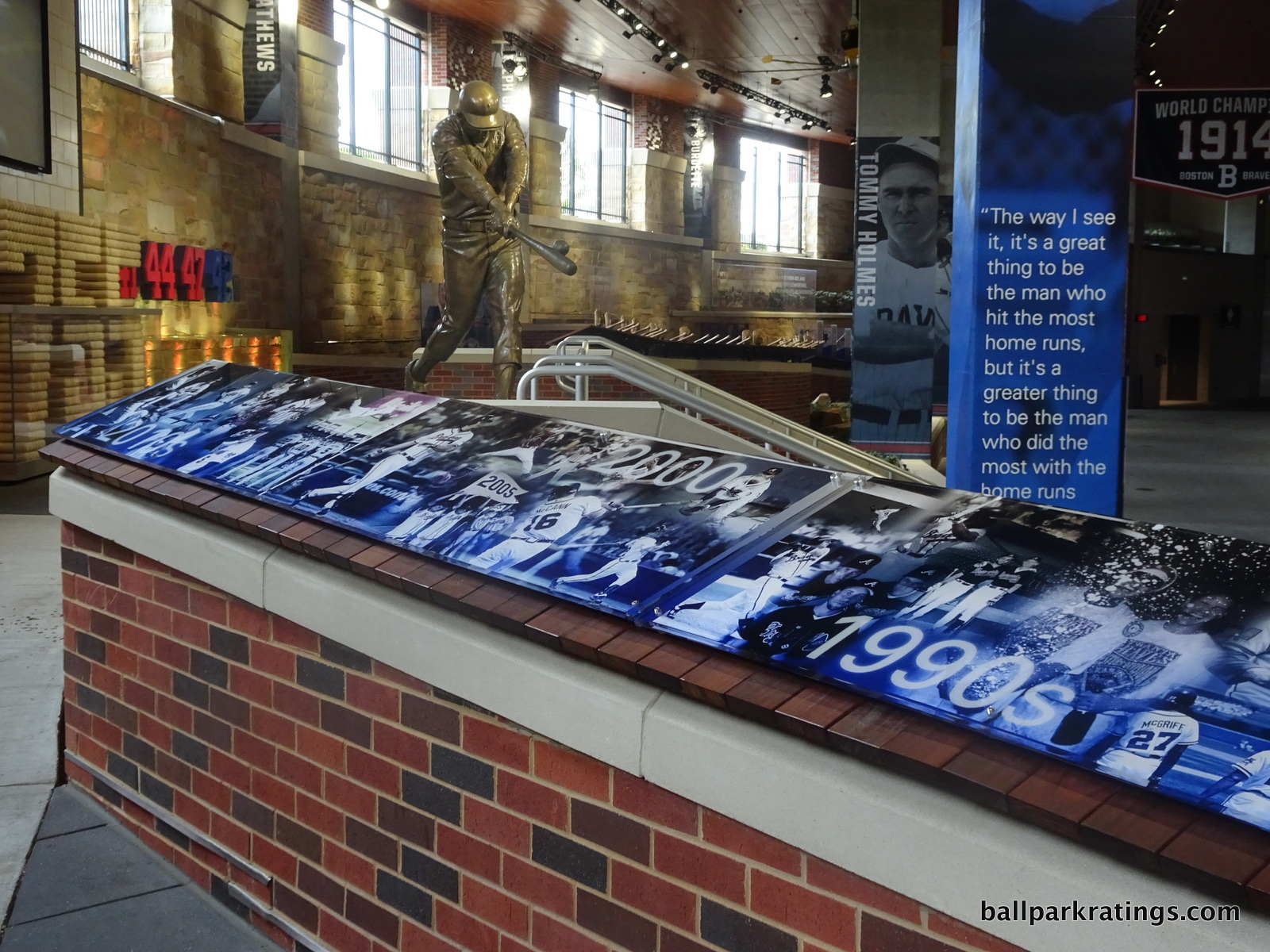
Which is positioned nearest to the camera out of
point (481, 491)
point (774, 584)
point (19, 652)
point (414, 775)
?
point (774, 584)

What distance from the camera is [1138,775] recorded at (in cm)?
128

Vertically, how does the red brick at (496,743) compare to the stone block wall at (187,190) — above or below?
below

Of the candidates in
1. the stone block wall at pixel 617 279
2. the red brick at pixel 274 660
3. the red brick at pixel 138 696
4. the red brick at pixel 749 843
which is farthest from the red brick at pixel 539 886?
the stone block wall at pixel 617 279

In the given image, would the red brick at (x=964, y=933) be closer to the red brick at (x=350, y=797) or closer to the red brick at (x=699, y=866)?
the red brick at (x=699, y=866)

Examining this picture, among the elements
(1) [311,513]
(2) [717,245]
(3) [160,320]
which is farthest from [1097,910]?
(2) [717,245]

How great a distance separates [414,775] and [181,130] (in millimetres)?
13036

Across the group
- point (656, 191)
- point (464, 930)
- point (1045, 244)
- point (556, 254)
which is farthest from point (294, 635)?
point (656, 191)

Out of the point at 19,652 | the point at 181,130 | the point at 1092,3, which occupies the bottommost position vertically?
the point at 19,652

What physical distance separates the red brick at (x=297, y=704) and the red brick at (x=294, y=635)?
88 millimetres

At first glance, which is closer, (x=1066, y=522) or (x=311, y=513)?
(x=1066, y=522)

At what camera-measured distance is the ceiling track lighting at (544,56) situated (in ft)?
73.9

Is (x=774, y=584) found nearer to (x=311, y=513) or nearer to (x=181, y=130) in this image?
(x=311, y=513)

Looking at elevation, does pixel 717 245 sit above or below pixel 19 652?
above

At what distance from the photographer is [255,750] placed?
2537mm
